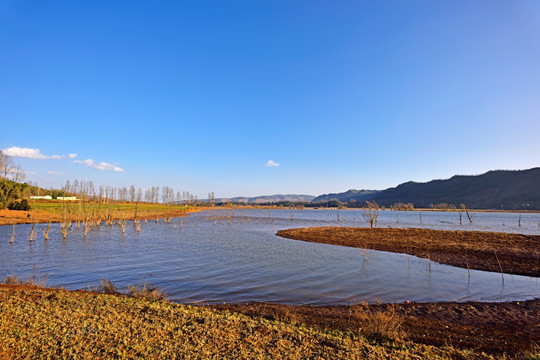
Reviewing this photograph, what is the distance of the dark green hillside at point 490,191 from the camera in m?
128

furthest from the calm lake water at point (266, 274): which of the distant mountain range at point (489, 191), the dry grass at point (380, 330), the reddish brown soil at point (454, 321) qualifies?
the distant mountain range at point (489, 191)

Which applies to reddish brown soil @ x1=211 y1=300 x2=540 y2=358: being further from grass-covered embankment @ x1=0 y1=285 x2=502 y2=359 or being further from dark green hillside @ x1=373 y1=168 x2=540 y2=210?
dark green hillside @ x1=373 y1=168 x2=540 y2=210

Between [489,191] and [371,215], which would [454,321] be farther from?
[489,191]

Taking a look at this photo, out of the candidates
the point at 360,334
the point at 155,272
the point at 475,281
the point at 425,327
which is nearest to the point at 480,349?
the point at 425,327

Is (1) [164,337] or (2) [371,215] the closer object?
Result: (1) [164,337]

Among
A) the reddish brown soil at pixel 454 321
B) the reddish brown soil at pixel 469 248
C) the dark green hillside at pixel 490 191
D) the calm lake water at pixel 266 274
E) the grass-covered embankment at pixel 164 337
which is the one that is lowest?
the reddish brown soil at pixel 469 248

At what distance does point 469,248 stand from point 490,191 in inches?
5918

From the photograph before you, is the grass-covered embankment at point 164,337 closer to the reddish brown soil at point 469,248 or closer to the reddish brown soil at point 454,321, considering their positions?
the reddish brown soil at point 454,321

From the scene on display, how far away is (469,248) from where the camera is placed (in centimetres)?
2436

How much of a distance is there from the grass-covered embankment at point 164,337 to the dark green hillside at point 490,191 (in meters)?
155

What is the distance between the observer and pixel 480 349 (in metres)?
6.52

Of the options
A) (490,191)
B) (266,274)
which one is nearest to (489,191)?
(490,191)

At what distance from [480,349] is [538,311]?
5836 millimetres

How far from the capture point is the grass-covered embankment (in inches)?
202
